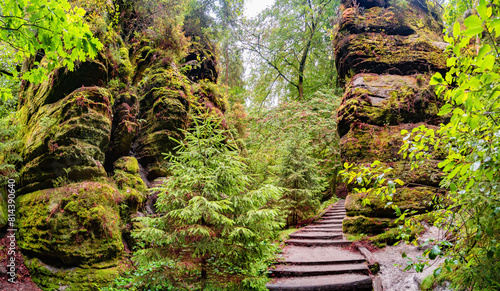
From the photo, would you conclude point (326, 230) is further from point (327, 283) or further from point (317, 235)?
point (327, 283)

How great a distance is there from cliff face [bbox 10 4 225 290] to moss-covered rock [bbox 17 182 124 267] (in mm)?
18

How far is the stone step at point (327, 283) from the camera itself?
15.2 ft

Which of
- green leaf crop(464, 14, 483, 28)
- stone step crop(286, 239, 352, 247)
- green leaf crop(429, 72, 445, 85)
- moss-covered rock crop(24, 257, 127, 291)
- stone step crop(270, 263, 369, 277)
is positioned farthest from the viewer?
stone step crop(286, 239, 352, 247)

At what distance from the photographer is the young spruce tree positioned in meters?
3.86

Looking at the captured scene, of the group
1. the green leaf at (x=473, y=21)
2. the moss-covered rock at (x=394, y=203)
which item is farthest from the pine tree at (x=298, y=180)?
the green leaf at (x=473, y=21)

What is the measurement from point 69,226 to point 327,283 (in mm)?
5452

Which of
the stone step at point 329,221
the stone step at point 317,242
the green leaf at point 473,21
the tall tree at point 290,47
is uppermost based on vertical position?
the tall tree at point 290,47

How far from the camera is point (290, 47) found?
16438 mm

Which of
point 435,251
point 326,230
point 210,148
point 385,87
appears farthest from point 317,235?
point 435,251

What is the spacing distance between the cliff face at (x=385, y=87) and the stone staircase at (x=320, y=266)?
79cm

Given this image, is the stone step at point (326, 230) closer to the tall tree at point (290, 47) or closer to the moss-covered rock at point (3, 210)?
the moss-covered rock at point (3, 210)

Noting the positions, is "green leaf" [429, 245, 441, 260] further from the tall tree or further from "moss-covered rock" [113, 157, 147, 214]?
the tall tree

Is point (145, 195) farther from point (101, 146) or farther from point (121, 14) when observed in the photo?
point (121, 14)

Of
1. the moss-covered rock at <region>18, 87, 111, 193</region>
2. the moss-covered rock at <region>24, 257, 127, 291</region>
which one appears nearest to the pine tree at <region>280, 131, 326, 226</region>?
the moss-covered rock at <region>24, 257, 127, 291</region>
